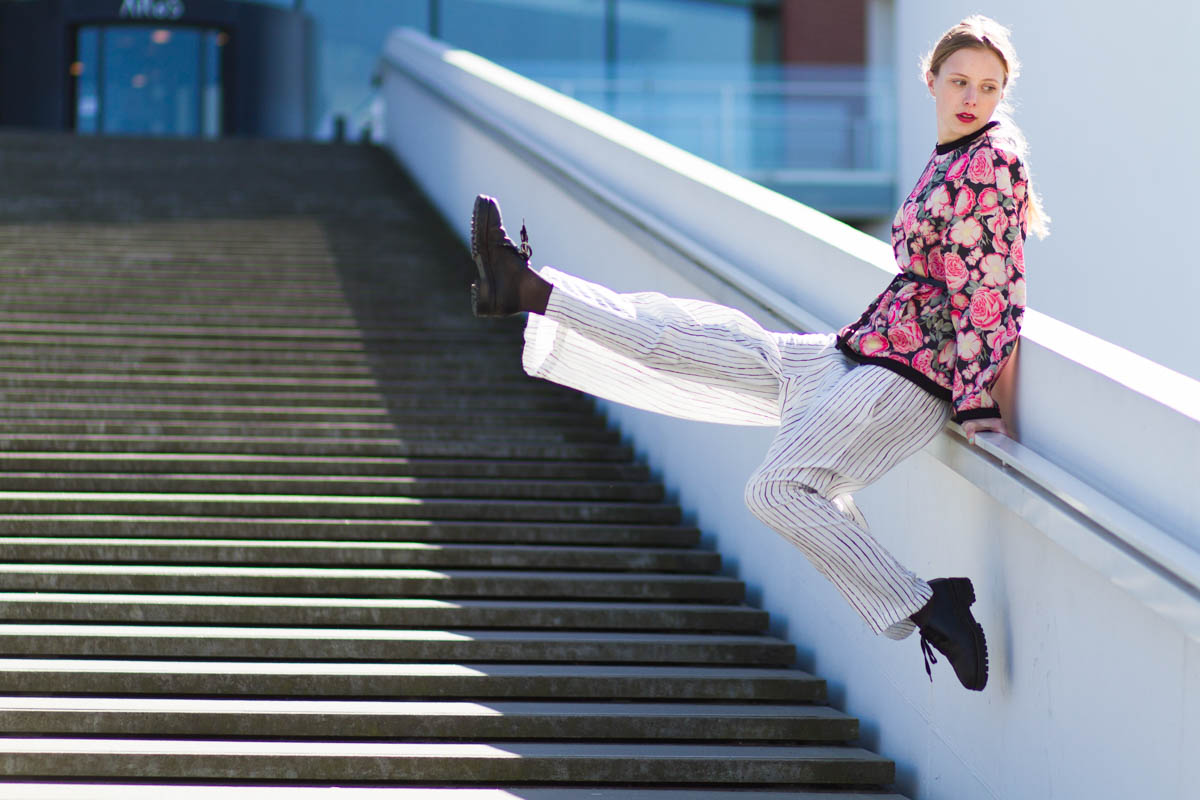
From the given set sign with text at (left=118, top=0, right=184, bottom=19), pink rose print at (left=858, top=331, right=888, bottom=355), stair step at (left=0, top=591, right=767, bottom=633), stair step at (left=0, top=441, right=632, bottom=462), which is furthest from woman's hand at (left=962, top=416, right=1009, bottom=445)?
sign with text at (left=118, top=0, right=184, bottom=19)

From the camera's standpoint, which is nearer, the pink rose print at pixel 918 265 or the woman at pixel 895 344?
the woman at pixel 895 344

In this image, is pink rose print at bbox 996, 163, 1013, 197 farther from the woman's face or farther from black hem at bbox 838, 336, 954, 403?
black hem at bbox 838, 336, 954, 403

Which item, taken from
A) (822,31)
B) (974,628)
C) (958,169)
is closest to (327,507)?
(974,628)

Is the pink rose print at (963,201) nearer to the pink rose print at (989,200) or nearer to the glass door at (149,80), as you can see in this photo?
the pink rose print at (989,200)

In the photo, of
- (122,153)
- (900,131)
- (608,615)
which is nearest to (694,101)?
(900,131)

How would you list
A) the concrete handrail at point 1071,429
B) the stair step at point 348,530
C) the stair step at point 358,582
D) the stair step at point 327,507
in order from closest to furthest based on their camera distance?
the concrete handrail at point 1071,429, the stair step at point 358,582, the stair step at point 348,530, the stair step at point 327,507

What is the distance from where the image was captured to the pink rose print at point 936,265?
3.10 metres

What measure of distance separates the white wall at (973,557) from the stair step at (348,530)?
0.94ft

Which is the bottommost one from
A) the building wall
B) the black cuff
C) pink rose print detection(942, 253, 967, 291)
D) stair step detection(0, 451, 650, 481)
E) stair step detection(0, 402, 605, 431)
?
stair step detection(0, 451, 650, 481)

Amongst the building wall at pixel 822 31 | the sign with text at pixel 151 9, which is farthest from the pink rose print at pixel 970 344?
the sign with text at pixel 151 9

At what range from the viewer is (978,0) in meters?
8.93

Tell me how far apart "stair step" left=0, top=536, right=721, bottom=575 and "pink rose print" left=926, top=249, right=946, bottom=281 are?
6.05 ft

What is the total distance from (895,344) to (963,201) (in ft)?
1.13

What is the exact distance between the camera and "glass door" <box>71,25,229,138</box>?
1845 centimetres
